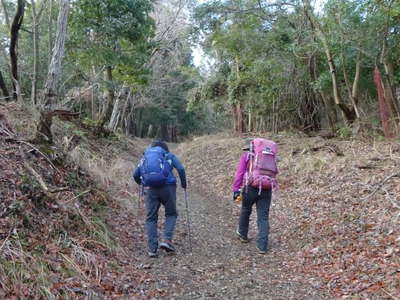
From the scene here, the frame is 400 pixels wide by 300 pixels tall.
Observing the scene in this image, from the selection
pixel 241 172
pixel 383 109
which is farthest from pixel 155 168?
pixel 383 109

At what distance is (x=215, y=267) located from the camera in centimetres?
602

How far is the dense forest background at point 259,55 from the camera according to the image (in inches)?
448

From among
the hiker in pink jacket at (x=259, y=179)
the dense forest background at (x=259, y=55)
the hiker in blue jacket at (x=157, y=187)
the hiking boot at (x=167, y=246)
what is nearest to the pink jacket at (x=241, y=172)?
the hiker in pink jacket at (x=259, y=179)

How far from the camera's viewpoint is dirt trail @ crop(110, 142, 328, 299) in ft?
16.6

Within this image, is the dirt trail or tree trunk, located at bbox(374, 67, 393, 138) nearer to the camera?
the dirt trail

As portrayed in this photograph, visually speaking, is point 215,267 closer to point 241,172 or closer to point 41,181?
point 241,172

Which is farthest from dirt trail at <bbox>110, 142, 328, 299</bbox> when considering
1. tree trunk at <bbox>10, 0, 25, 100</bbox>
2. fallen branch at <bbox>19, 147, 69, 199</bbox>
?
tree trunk at <bbox>10, 0, 25, 100</bbox>

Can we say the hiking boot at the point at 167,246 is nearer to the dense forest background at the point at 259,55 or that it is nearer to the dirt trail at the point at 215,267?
the dirt trail at the point at 215,267

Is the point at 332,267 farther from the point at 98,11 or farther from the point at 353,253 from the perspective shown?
the point at 98,11

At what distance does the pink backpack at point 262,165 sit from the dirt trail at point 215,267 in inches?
45.7

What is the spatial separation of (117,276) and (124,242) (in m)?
1.53

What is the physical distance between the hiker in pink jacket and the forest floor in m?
0.47

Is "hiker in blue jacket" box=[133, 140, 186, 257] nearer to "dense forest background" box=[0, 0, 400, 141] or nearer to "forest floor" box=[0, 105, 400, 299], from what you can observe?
"forest floor" box=[0, 105, 400, 299]

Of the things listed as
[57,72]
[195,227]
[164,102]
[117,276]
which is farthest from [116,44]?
[164,102]
